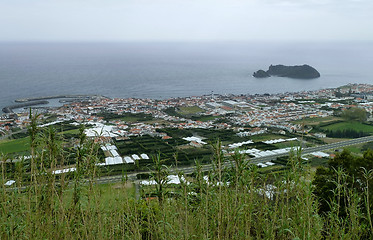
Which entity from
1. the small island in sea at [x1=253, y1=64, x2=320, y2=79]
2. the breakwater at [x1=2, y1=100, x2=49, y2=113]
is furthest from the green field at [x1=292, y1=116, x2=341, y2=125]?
the small island in sea at [x1=253, y1=64, x2=320, y2=79]

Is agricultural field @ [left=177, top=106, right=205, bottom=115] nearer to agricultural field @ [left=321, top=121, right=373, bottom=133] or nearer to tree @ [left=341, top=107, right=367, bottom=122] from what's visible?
agricultural field @ [left=321, top=121, right=373, bottom=133]

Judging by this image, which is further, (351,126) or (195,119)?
(195,119)

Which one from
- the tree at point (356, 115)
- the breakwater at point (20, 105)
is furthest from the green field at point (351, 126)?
the breakwater at point (20, 105)

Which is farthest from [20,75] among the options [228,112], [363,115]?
[363,115]

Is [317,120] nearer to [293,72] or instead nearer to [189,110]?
[189,110]

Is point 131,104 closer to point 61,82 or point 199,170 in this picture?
point 61,82

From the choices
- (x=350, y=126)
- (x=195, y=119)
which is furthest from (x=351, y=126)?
(x=195, y=119)
